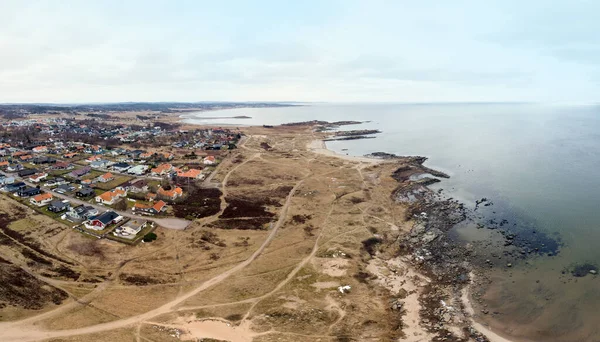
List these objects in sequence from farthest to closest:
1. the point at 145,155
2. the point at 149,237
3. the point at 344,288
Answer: the point at 145,155 → the point at 149,237 → the point at 344,288

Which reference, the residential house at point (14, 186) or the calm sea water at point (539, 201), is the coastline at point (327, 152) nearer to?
the calm sea water at point (539, 201)

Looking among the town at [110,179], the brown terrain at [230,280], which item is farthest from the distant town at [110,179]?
the brown terrain at [230,280]

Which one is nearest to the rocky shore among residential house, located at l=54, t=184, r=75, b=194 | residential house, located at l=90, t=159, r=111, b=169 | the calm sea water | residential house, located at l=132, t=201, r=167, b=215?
the calm sea water

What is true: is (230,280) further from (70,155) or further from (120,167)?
(70,155)

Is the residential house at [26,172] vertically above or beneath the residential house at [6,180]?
above

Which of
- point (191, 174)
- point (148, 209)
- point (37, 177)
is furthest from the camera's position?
point (191, 174)

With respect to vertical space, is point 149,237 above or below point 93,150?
below

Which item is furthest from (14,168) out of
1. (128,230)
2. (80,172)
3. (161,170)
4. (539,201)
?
(539,201)
